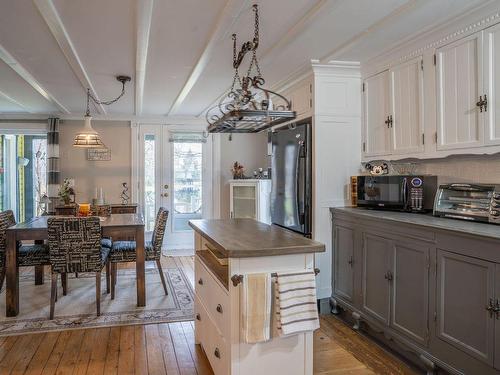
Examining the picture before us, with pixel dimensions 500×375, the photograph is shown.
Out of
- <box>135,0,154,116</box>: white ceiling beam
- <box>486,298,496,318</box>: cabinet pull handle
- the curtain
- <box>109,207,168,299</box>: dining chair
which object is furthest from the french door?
<box>486,298,496,318</box>: cabinet pull handle

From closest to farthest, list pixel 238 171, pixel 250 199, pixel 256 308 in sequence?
pixel 256 308 → pixel 250 199 → pixel 238 171

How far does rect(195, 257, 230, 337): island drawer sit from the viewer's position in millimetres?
2139

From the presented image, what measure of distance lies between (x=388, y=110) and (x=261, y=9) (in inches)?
60.3

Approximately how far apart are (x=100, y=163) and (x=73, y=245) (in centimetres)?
334

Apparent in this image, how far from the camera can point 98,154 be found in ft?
21.5

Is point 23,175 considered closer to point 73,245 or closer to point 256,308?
point 73,245

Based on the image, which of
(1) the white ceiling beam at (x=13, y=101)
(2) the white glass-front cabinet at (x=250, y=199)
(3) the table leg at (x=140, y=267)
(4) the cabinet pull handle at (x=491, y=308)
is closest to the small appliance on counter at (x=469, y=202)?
(4) the cabinet pull handle at (x=491, y=308)

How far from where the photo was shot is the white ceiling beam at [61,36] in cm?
243

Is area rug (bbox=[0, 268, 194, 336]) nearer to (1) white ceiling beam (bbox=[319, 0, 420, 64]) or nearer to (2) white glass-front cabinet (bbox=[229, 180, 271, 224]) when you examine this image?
(2) white glass-front cabinet (bbox=[229, 180, 271, 224])

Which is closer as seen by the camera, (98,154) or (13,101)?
(13,101)

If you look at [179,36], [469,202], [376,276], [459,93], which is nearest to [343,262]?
[376,276]

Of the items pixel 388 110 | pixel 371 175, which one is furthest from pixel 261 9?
pixel 371 175

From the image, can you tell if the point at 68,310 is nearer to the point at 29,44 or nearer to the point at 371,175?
the point at 29,44

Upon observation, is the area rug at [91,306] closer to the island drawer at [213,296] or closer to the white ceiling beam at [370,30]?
the island drawer at [213,296]
